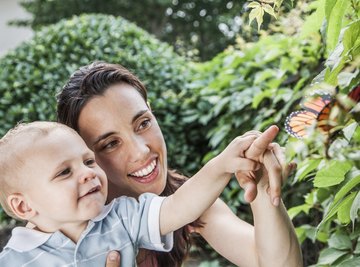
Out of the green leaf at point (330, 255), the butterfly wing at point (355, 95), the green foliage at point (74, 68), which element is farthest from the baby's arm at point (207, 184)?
the green foliage at point (74, 68)

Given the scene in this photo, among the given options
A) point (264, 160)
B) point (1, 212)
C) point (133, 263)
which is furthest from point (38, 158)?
point (1, 212)

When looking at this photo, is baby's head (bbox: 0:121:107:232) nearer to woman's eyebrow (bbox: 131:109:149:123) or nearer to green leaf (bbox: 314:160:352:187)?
woman's eyebrow (bbox: 131:109:149:123)

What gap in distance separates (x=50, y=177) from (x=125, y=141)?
0.36 metres

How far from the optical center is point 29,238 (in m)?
1.76

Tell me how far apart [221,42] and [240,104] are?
10321mm

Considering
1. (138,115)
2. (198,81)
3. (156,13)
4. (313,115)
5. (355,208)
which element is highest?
(313,115)

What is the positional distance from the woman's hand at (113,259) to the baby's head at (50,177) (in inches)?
4.7

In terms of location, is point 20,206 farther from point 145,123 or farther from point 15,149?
point 145,123

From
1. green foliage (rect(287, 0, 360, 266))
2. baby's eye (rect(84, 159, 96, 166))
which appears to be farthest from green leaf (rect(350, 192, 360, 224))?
baby's eye (rect(84, 159, 96, 166))

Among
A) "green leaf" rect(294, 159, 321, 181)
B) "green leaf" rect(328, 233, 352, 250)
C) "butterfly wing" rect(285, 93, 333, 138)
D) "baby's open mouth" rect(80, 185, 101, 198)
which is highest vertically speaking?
"butterfly wing" rect(285, 93, 333, 138)

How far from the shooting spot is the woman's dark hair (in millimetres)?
2061

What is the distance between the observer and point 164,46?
16.9 feet

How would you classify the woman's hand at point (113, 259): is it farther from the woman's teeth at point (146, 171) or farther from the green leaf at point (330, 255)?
the green leaf at point (330, 255)

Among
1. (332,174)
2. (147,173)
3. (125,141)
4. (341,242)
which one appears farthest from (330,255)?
(125,141)
